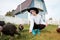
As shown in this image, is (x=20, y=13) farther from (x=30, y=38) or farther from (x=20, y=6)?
(x=30, y=38)

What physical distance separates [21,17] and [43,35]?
0.36 meters

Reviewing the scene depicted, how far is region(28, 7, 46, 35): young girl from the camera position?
2230mm

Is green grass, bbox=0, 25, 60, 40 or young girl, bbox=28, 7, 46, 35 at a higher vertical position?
young girl, bbox=28, 7, 46, 35

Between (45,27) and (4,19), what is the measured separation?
1.73 ft

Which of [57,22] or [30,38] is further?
[57,22]

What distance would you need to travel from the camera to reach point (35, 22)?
224 centimetres

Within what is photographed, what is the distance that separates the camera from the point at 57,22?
2354 millimetres

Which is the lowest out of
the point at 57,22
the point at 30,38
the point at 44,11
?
the point at 30,38

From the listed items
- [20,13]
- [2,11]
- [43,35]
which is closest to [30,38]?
[43,35]

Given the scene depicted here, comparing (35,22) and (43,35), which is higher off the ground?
(35,22)

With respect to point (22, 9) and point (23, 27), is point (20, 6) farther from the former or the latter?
point (23, 27)

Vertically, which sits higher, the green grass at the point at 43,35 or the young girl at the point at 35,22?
the young girl at the point at 35,22

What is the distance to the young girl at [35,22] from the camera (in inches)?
87.8

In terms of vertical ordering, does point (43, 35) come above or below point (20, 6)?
below
